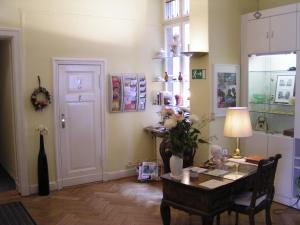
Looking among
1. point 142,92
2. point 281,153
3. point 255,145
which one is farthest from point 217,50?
point 142,92

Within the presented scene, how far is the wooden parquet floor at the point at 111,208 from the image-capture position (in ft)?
12.8

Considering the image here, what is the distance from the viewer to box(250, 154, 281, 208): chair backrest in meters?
2.98

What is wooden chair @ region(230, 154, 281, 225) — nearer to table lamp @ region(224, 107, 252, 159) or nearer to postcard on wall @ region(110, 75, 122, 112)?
table lamp @ region(224, 107, 252, 159)

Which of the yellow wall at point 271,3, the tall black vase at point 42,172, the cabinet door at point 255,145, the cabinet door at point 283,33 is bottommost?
the tall black vase at point 42,172

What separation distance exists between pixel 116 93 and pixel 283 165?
264 centimetres

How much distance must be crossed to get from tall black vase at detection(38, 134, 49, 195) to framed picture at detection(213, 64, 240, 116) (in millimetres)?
2395

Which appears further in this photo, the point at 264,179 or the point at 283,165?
the point at 283,165

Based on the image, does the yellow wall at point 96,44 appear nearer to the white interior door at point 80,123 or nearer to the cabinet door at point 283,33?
the white interior door at point 80,123

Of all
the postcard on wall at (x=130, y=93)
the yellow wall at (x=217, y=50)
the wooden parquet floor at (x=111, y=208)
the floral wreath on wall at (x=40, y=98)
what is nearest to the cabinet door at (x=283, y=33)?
the yellow wall at (x=217, y=50)

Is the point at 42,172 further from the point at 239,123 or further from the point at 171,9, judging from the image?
the point at 171,9

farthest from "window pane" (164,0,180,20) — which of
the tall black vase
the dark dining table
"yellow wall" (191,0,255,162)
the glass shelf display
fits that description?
the dark dining table

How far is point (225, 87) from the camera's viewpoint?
449cm

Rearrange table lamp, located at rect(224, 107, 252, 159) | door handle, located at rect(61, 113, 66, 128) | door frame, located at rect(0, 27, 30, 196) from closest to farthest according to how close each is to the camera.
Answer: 1. table lamp, located at rect(224, 107, 252, 159)
2. door frame, located at rect(0, 27, 30, 196)
3. door handle, located at rect(61, 113, 66, 128)

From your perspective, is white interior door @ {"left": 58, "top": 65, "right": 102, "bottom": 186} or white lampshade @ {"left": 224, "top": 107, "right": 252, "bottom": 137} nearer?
white lampshade @ {"left": 224, "top": 107, "right": 252, "bottom": 137}
